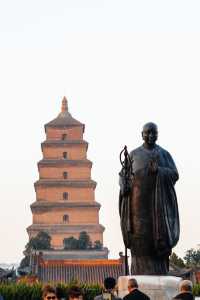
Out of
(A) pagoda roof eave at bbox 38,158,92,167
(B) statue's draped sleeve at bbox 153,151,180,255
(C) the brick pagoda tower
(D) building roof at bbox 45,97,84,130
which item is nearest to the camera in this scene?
(B) statue's draped sleeve at bbox 153,151,180,255

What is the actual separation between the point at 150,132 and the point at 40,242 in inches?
2617

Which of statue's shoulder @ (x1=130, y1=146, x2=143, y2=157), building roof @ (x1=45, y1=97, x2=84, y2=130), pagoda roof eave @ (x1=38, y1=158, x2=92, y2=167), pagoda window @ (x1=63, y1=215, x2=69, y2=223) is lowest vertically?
statue's shoulder @ (x1=130, y1=146, x2=143, y2=157)

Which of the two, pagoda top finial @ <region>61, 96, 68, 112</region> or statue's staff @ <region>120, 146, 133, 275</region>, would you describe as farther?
pagoda top finial @ <region>61, 96, 68, 112</region>

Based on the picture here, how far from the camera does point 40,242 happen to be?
7600 cm

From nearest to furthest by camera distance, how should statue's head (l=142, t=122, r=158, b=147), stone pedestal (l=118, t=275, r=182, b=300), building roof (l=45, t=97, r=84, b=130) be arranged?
stone pedestal (l=118, t=275, r=182, b=300)
statue's head (l=142, t=122, r=158, b=147)
building roof (l=45, t=97, r=84, b=130)

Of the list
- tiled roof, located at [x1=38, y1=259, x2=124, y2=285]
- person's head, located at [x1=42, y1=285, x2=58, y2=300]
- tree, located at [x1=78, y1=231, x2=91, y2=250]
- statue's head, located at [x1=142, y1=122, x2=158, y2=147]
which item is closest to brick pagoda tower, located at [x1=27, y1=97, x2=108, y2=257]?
tree, located at [x1=78, y1=231, x2=91, y2=250]

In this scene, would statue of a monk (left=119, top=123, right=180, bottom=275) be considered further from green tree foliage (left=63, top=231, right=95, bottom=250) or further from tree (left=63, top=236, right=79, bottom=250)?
tree (left=63, top=236, right=79, bottom=250)

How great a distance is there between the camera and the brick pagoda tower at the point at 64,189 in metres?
81.7

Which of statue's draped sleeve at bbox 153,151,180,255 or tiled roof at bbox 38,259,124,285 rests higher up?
tiled roof at bbox 38,259,124,285

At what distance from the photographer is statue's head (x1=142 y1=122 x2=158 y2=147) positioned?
10.4 m

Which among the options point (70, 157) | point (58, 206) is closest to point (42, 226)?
point (58, 206)

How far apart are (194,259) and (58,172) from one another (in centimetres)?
1712

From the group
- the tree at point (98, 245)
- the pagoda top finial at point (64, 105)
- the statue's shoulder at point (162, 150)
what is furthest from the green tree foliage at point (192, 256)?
the statue's shoulder at point (162, 150)

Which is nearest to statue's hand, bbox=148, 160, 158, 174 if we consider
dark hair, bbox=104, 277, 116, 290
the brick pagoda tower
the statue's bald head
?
the statue's bald head
